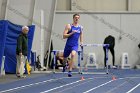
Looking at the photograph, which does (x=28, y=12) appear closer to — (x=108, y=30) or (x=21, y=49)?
(x=108, y=30)

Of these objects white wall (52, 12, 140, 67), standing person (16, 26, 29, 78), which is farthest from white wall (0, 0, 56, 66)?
standing person (16, 26, 29, 78)

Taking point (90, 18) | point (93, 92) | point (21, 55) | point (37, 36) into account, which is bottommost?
point (93, 92)

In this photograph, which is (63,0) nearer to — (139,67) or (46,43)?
(46,43)

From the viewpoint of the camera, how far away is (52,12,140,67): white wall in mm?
20000

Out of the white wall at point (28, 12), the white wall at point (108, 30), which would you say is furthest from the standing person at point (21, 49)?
the white wall at point (108, 30)

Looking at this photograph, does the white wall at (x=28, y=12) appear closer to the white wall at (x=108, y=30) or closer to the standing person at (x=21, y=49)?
the white wall at (x=108, y=30)

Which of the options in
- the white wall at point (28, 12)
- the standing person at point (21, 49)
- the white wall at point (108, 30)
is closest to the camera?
the standing person at point (21, 49)

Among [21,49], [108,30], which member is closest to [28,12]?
[108,30]

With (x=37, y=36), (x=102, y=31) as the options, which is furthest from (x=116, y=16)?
(x=37, y=36)

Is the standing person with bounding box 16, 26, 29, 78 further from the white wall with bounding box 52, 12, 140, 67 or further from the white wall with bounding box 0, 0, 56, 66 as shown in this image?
the white wall with bounding box 52, 12, 140, 67

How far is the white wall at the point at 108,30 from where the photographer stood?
20000 mm

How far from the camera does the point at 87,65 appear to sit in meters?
19.6

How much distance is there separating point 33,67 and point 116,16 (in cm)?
593

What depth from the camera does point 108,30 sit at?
2008 cm
